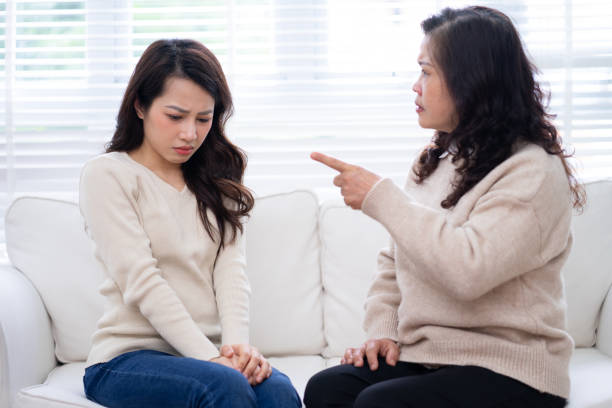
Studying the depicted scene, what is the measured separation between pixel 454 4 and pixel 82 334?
1.67m

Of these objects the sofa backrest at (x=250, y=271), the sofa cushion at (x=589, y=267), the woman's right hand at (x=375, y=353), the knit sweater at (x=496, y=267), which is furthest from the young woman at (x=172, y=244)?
the sofa cushion at (x=589, y=267)

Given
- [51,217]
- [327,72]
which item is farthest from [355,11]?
[51,217]

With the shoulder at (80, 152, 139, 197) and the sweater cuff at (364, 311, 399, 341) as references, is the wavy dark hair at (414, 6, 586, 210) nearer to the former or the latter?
the sweater cuff at (364, 311, 399, 341)

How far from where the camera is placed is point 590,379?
5.00 feet

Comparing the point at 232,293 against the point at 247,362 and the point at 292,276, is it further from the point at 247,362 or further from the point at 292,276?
the point at 292,276

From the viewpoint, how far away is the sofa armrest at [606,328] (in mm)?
1791

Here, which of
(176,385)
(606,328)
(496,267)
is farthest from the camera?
(606,328)

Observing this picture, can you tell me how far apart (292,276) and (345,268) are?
16cm

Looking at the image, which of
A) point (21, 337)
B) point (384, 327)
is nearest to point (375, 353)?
point (384, 327)

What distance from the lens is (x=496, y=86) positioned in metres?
1.31

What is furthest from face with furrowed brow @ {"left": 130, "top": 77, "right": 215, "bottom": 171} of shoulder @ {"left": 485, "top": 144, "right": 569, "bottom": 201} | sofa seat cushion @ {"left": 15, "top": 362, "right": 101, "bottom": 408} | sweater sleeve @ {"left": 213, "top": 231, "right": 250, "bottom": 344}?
shoulder @ {"left": 485, "top": 144, "right": 569, "bottom": 201}

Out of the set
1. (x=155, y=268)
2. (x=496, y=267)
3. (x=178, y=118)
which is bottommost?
(x=155, y=268)

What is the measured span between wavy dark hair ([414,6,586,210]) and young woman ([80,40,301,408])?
0.57 metres

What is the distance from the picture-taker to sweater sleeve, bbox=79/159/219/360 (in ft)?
4.57
